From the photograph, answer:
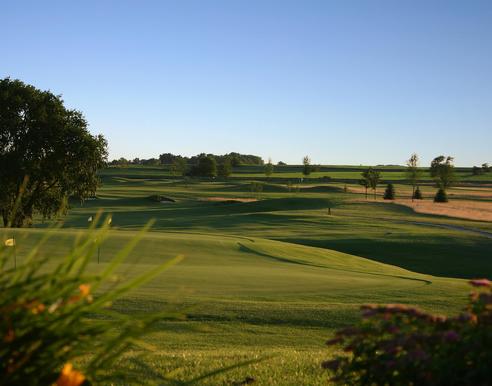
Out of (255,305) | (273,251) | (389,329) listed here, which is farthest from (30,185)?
(389,329)

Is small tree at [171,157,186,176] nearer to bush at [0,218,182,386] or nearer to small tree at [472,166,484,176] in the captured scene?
small tree at [472,166,484,176]

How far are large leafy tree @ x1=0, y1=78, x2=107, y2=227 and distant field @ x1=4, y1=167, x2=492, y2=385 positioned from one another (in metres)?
7.86

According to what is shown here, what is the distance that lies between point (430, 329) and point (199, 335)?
9.25 meters

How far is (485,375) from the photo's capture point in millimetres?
3312

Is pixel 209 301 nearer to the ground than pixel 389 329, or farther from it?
nearer to the ground

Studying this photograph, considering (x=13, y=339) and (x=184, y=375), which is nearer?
(x=13, y=339)

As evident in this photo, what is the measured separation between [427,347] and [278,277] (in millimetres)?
17296

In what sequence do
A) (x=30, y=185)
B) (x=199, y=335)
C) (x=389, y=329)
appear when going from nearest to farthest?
(x=389, y=329) < (x=199, y=335) < (x=30, y=185)

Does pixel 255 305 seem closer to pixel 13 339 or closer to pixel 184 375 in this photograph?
pixel 184 375

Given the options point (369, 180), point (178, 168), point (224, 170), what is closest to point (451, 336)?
point (369, 180)

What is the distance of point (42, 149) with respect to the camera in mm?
41719

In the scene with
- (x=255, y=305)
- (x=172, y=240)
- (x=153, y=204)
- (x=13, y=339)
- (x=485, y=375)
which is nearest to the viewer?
(x=13, y=339)

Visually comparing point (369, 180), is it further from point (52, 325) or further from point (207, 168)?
point (52, 325)

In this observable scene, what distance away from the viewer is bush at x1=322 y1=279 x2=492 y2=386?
337 centimetres
